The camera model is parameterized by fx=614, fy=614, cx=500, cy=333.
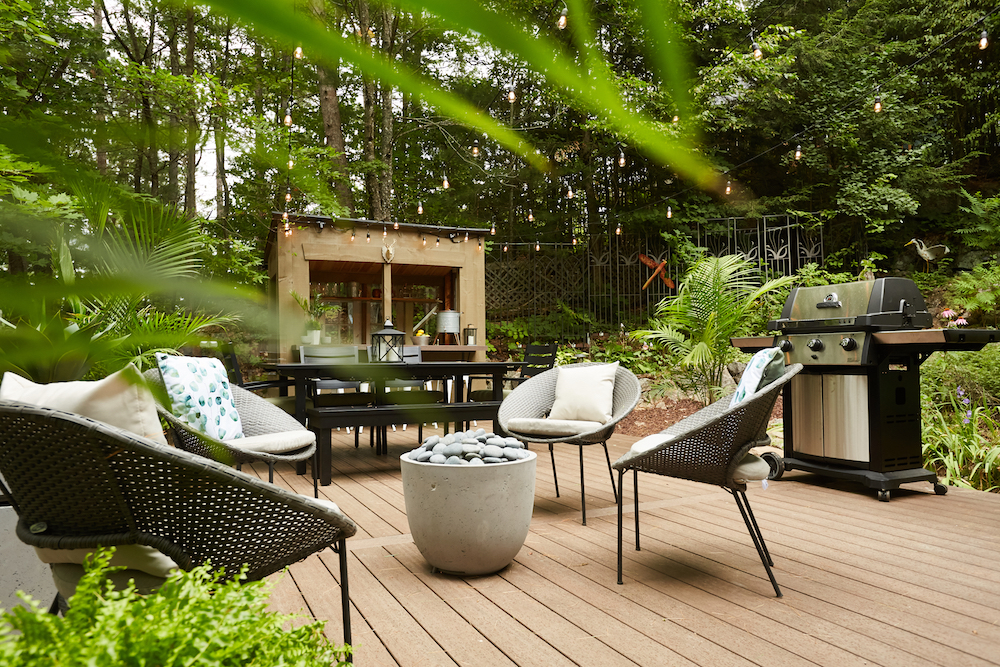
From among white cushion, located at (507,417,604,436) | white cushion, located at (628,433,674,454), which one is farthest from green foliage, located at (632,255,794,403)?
white cushion, located at (628,433,674,454)

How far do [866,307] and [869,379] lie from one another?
1.38ft

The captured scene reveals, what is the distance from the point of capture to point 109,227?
0.85ft

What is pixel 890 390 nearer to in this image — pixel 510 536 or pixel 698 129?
pixel 510 536

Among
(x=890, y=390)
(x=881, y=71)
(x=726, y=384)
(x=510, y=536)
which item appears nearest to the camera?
(x=510, y=536)

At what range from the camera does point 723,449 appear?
2281 mm

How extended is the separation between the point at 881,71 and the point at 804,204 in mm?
2217

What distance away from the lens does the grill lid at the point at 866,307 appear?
350 centimetres

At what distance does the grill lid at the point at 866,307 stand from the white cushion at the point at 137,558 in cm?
359

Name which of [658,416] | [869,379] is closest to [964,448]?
[869,379]

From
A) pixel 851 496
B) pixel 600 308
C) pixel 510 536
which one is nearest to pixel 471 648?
pixel 510 536

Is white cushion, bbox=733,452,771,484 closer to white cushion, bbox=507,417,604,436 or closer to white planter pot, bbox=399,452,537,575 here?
white planter pot, bbox=399,452,537,575

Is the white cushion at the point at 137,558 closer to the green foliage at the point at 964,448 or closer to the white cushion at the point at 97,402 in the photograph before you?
the white cushion at the point at 97,402

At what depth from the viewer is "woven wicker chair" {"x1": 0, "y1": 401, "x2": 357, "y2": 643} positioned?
1.14 m

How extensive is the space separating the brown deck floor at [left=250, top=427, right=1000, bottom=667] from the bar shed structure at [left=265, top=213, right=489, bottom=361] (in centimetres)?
438
